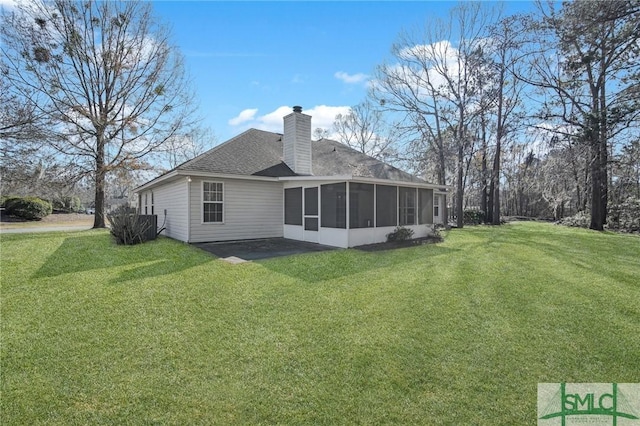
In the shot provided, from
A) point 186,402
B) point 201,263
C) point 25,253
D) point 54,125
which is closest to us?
point 186,402

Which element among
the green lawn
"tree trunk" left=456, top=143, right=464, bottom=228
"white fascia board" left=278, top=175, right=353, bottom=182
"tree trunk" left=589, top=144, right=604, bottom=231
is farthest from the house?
"tree trunk" left=589, top=144, right=604, bottom=231

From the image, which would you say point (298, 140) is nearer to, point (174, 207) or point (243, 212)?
point (243, 212)

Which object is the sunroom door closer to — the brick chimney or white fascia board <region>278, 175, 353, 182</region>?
white fascia board <region>278, 175, 353, 182</region>

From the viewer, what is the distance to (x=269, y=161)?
12852 mm

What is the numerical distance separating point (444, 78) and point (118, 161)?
2052 centimetres

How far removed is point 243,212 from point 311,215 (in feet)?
8.27

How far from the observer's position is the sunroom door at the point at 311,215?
10.7m

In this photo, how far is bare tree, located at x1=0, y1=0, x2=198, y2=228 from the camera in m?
14.2

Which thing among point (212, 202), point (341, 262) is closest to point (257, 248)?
point (212, 202)

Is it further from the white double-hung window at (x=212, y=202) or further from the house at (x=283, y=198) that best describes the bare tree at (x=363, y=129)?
the white double-hung window at (x=212, y=202)

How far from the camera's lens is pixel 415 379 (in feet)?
9.89

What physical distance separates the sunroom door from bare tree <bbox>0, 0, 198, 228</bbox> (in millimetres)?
11376

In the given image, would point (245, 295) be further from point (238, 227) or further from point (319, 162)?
point (319, 162)

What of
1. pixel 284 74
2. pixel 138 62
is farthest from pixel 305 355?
pixel 138 62
